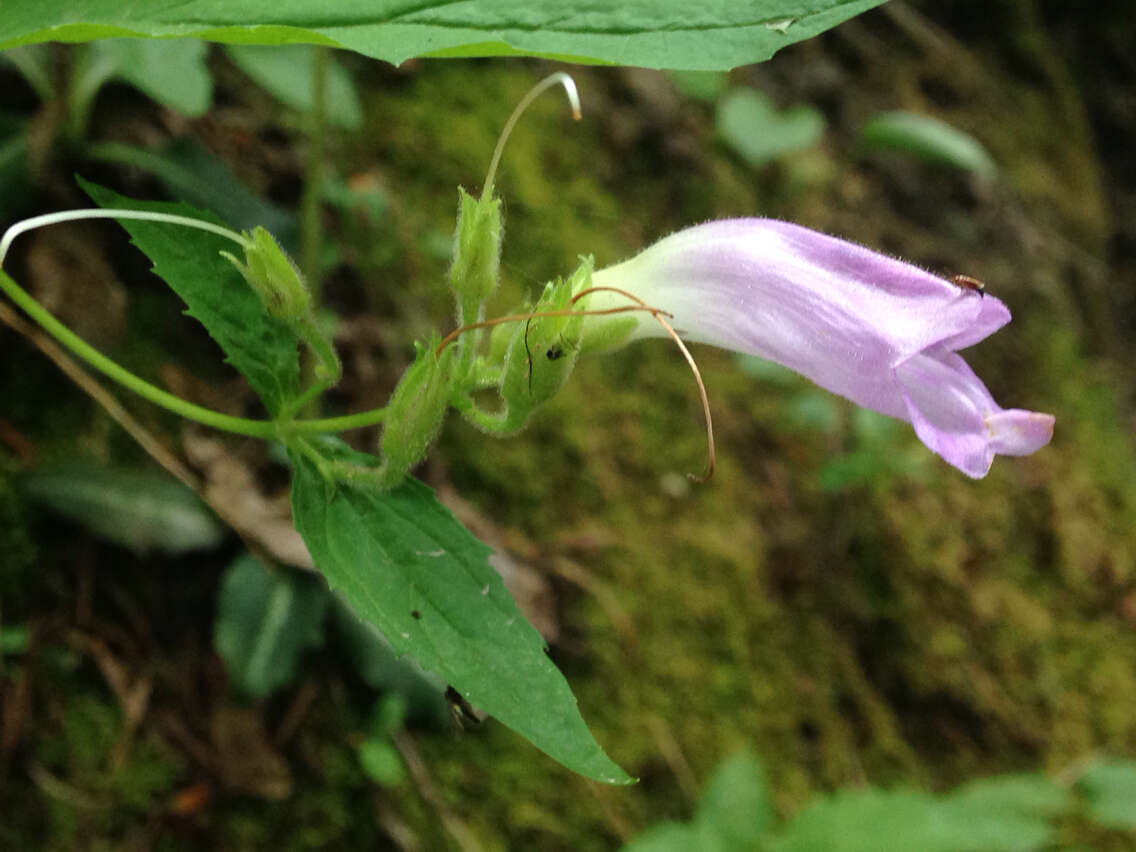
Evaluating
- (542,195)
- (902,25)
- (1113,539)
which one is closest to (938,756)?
(1113,539)

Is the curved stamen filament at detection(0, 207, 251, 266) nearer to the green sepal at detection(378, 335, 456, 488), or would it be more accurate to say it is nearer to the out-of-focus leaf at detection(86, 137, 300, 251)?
the green sepal at detection(378, 335, 456, 488)

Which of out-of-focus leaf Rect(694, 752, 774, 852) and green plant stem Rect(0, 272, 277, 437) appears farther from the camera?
out-of-focus leaf Rect(694, 752, 774, 852)

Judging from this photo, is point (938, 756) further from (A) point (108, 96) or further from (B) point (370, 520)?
(A) point (108, 96)

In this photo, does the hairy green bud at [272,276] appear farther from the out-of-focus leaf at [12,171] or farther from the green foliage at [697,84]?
the green foliage at [697,84]

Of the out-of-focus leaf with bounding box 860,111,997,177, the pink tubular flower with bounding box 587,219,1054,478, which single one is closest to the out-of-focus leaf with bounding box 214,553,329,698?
the pink tubular flower with bounding box 587,219,1054,478

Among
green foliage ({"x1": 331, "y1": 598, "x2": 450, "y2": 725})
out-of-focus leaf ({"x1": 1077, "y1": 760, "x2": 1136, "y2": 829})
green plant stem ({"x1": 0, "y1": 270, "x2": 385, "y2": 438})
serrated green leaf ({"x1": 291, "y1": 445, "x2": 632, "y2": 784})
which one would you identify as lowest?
out-of-focus leaf ({"x1": 1077, "y1": 760, "x2": 1136, "y2": 829})

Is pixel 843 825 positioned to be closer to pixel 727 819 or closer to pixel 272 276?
pixel 727 819
